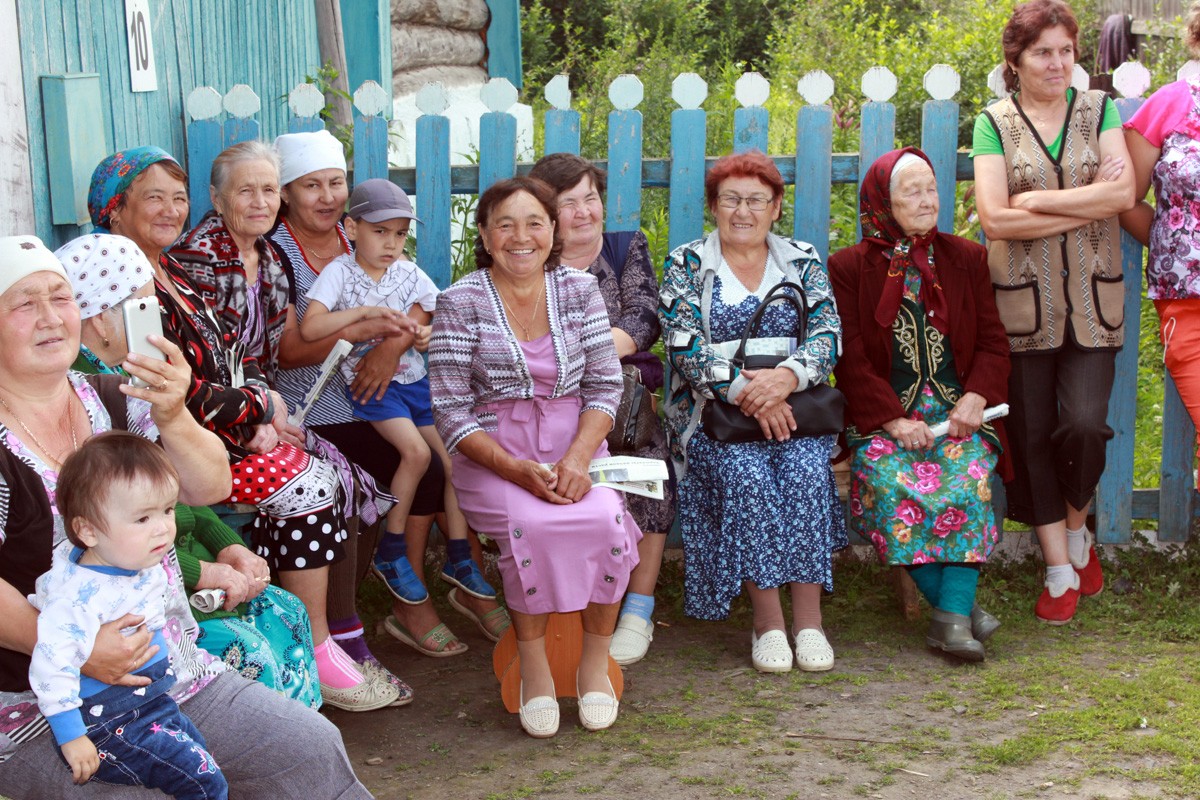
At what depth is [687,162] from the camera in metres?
5.30

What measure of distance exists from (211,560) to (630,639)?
5.84ft

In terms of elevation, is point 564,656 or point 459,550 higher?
point 459,550

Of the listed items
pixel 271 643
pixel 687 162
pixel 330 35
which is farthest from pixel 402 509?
pixel 330 35

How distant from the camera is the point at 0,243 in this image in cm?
290

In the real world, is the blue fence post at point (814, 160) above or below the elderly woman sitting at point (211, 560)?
above

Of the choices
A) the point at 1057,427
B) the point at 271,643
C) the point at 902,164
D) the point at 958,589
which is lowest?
the point at 958,589

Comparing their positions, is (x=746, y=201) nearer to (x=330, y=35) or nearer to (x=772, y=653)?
(x=772, y=653)

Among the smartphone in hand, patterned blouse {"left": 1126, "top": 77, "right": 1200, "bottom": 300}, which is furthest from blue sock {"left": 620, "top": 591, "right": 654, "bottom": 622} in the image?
the smartphone in hand

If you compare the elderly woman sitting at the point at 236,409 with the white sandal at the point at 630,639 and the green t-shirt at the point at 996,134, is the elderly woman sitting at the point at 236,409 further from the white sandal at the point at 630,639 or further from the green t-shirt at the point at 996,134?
the green t-shirt at the point at 996,134

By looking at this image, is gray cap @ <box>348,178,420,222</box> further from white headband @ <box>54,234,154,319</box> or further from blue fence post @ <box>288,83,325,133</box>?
white headband @ <box>54,234,154,319</box>

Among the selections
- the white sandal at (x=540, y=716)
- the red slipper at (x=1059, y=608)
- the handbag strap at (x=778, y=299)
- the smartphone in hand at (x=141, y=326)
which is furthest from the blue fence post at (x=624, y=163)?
the smartphone in hand at (x=141, y=326)

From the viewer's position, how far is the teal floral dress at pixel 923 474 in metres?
4.68

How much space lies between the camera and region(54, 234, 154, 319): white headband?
3.35m

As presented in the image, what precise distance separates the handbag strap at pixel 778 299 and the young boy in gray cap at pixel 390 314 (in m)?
1.09
